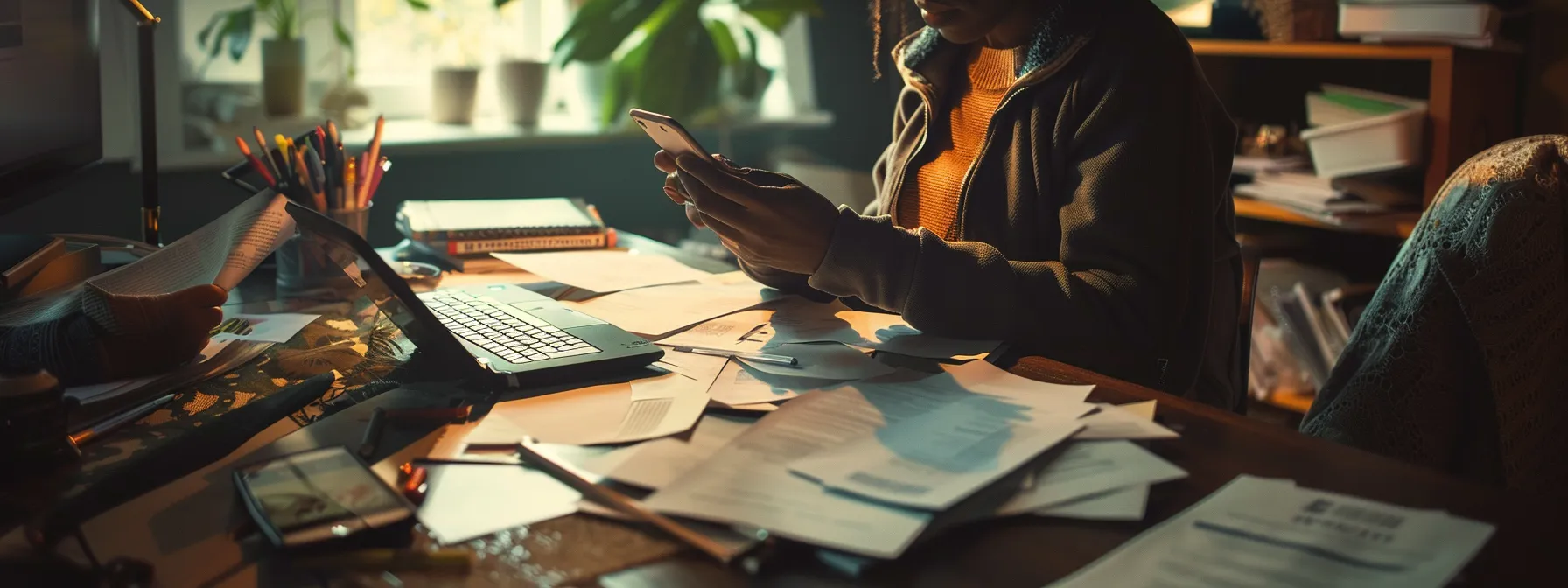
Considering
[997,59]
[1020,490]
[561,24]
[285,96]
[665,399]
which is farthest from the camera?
[561,24]

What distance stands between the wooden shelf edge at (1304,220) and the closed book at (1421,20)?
0.31 m

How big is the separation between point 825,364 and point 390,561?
0.43 metres

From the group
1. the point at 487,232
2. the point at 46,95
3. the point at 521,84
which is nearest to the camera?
the point at 46,95

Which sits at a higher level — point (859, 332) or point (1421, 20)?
point (1421, 20)

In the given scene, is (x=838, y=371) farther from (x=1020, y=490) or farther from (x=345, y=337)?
(x=345, y=337)

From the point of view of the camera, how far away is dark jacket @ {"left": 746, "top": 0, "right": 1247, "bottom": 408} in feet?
3.52

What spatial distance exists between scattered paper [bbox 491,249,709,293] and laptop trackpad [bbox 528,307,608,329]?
167 mm

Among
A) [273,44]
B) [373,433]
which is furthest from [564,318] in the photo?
[273,44]

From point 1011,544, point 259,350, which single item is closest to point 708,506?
point 1011,544

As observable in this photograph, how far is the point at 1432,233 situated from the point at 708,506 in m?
0.81

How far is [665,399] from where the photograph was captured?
35.2 inches

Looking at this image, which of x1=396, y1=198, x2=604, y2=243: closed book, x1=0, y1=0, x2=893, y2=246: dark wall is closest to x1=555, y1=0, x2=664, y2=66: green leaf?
x1=0, y1=0, x2=893, y2=246: dark wall

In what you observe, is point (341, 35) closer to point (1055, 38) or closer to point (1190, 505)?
point (1055, 38)

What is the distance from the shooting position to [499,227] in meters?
1.54
